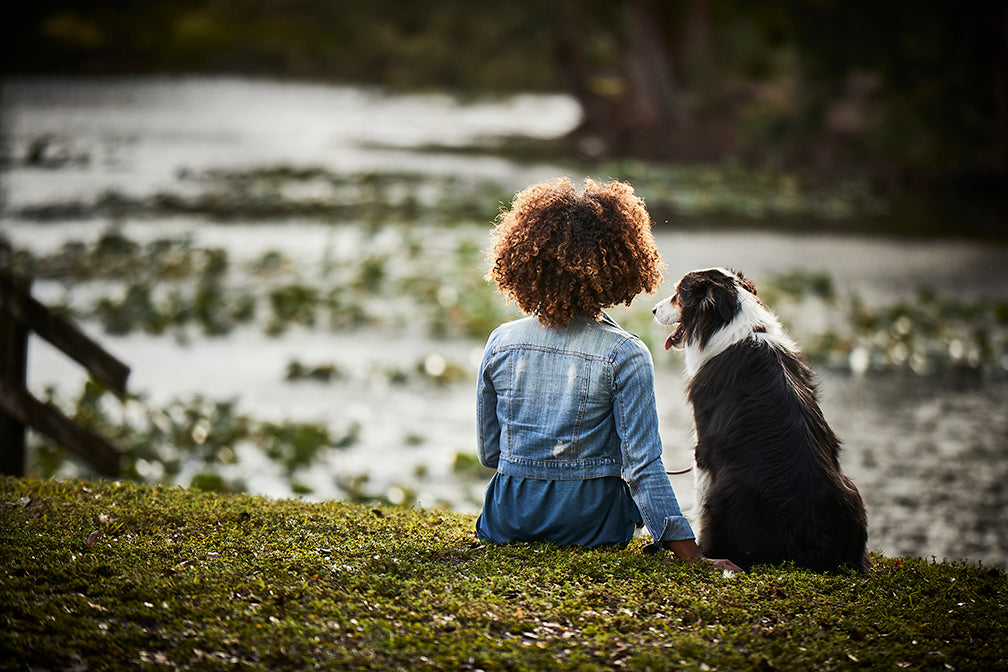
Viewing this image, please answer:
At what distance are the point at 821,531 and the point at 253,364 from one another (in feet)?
28.0

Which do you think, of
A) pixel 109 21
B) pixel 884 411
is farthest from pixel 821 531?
pixel 109 21

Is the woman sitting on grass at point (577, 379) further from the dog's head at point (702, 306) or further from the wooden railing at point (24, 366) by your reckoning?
the wooden railing at point (24, 366)

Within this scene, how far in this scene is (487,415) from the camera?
15.0 feet

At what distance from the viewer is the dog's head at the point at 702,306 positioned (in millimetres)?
4516

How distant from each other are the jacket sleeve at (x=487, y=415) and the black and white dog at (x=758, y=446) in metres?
0.86

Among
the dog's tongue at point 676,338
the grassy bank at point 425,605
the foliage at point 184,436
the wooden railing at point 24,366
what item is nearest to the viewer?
the grassy bank at point 425,605

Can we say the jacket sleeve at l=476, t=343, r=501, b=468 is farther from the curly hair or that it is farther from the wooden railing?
the wooden railing

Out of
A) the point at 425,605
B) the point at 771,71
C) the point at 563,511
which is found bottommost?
the point at 425,605

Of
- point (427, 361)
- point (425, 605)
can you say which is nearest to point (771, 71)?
point (427, 361)

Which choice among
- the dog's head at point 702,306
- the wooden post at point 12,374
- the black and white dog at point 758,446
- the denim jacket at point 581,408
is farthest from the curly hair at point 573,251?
the wooden post at point 12,374

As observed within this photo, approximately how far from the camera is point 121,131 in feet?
141

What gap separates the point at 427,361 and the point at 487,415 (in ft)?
24.0

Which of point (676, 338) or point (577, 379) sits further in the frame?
point (676, 338)

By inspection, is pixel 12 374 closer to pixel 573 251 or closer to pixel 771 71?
pixel 573 251
